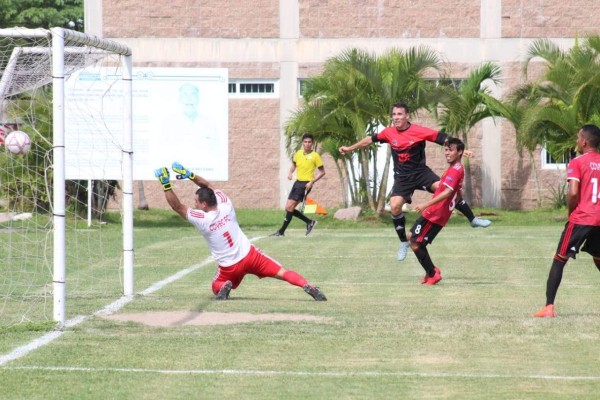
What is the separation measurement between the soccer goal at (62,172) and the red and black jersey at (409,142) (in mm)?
3715

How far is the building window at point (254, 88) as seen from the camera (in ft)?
124

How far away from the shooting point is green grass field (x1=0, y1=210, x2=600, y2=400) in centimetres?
802

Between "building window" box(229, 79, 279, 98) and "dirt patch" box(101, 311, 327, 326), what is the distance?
2615 cm

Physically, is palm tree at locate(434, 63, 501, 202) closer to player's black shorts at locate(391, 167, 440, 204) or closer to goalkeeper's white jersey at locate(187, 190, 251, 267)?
player's black shorts at locate(391, 167, 440, 204)

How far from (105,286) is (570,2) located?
26042 mm

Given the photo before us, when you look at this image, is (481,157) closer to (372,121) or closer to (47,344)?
(372,121)

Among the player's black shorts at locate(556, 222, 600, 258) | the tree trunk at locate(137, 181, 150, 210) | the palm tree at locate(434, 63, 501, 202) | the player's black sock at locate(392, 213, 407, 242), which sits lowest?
the tree trunk at locate(137, 181, 150, 210)

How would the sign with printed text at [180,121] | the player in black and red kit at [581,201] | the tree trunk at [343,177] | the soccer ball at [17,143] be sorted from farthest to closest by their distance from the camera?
the tree trunk at [343,177] → the sign with printed text at [180,121] → the soccer ball at [17,143] → the player in black and red kit at [581,201]

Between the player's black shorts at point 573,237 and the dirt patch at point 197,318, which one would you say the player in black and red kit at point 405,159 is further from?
the dirt patch at point 197,318

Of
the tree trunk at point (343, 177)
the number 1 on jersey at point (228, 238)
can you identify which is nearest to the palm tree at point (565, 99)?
the tree trunk at point (343, 177)

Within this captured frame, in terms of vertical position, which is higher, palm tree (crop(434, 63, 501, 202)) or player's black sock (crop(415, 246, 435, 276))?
palm tree (crop(434, 63, 501, 202))

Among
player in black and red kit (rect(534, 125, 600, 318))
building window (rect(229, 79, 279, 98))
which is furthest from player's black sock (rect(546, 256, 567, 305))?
building window (rect(229, 79, 279, 98))

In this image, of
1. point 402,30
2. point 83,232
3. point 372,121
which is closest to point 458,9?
point 402,30

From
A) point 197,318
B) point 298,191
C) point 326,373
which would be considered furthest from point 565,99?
point 326,373
